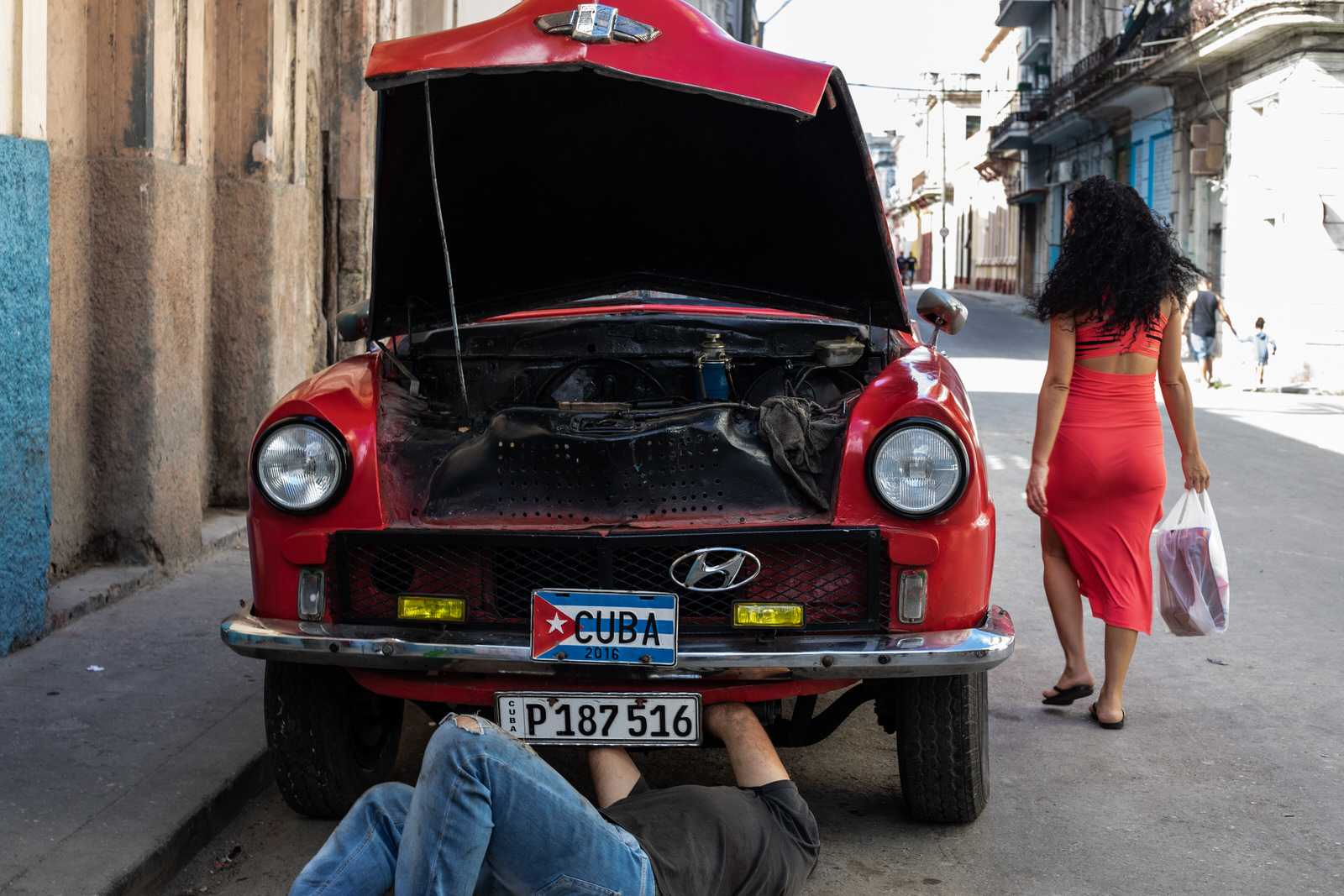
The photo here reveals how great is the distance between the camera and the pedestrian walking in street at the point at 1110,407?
4270mm

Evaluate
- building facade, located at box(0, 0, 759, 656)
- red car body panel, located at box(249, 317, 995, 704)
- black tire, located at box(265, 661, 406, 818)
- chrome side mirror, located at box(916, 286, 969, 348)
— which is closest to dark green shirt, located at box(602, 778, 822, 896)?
red car body panel, located at box(249, 317, 995, 704)

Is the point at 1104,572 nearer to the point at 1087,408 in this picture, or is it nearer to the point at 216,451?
the point at 1087,408

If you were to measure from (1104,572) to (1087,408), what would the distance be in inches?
21.2

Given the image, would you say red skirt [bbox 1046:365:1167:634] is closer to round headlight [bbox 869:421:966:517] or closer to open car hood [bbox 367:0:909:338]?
open car hood [bbox 367:0:909:338]

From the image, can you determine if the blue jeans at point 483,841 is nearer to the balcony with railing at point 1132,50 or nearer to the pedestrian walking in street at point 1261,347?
the pedestrian walking in street at point 1261,347

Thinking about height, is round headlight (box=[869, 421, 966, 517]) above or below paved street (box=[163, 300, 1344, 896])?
above

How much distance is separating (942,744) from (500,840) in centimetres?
145

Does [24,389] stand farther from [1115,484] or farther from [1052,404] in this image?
[1115,484]

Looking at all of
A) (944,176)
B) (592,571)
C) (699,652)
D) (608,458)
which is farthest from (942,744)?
(944,176)

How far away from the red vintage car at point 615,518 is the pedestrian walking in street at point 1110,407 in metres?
0.64

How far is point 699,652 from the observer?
294 cm

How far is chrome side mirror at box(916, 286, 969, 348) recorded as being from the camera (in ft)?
14.5

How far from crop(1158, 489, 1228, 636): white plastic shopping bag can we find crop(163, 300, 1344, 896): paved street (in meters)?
0.33

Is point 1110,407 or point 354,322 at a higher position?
point 354,322
